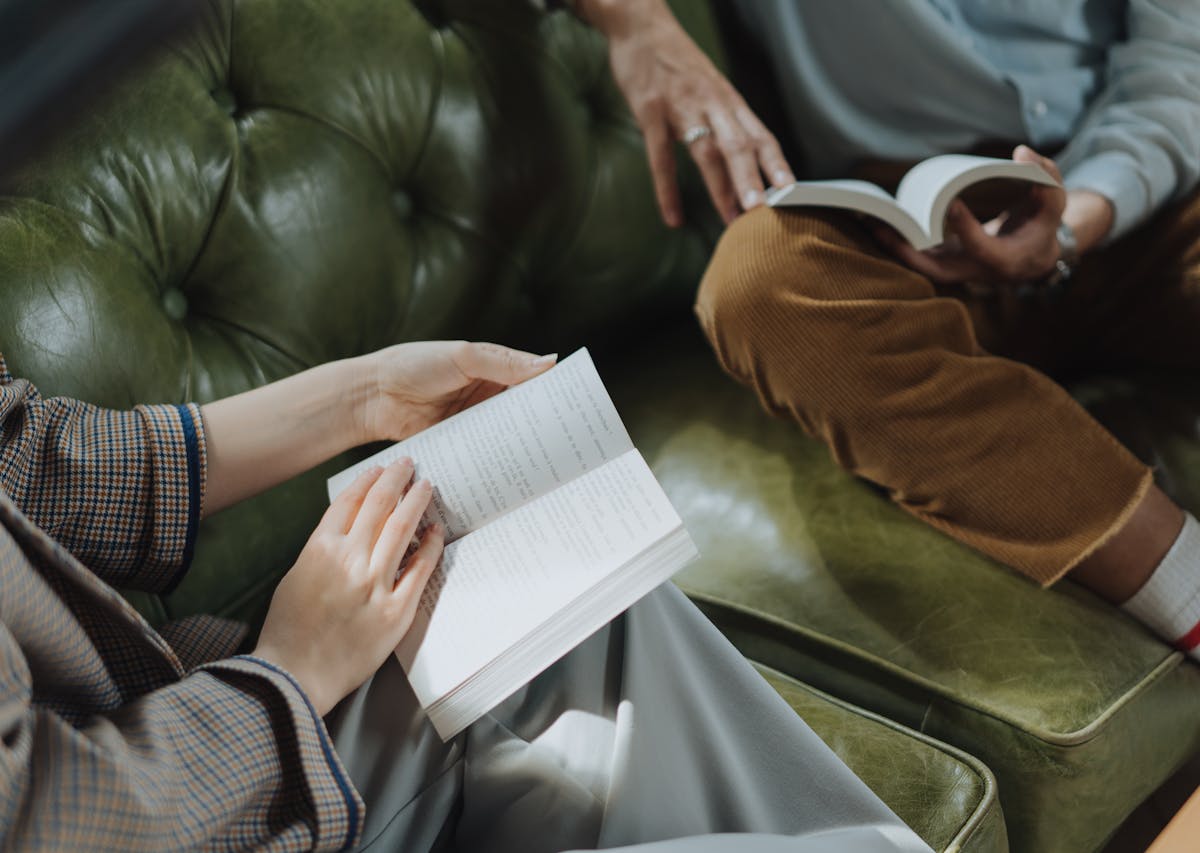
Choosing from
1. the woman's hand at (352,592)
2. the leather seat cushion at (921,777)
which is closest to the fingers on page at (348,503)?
the woman's hand at (352,592)

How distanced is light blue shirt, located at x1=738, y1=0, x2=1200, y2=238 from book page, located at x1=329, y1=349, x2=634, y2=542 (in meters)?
0.60

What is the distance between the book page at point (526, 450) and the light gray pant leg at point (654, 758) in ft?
0.31

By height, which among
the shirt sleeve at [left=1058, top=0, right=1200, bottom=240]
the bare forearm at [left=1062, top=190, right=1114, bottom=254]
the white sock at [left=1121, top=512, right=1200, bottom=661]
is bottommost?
the white sock at [left=1121, top=512, right=1200, bottom=661]

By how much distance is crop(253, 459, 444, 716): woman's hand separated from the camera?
56 centimetres

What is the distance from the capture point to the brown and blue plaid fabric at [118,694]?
0.44 metres

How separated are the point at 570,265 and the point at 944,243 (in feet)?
1.22

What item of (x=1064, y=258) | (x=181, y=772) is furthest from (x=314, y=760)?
(x=1064, y=258)

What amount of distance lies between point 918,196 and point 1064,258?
211 mm

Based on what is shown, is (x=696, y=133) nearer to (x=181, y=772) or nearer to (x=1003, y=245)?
(x=1003, y=245)

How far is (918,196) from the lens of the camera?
0.86 meters

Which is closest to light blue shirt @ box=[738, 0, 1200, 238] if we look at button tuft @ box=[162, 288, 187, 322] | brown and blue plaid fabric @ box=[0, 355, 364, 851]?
button tuft @ box=[162, 288, 187, 322]

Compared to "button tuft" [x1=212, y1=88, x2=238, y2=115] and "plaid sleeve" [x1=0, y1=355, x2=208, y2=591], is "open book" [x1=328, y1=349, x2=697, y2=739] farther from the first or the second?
"button tuft" [x1=212, y1=88, x2=238, y2=115]

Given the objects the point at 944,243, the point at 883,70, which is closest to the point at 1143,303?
the point at 944,243

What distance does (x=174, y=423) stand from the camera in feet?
2.19
